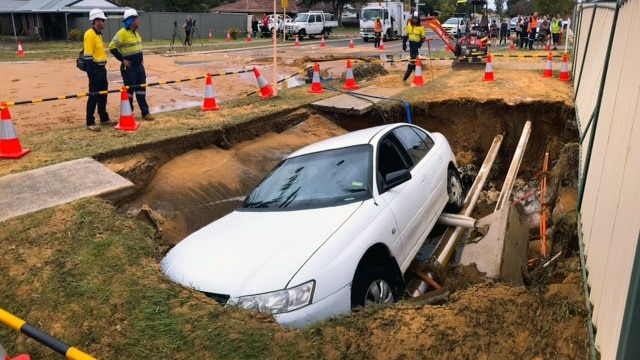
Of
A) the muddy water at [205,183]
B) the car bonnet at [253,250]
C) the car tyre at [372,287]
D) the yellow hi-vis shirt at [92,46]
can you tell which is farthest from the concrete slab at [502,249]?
the yellow hi-vis shirt at [92,46]

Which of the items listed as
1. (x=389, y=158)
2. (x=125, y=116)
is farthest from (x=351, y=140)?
(x=125, y=116)

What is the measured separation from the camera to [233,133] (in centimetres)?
986

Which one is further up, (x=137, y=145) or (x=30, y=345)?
(x=137, y=145)

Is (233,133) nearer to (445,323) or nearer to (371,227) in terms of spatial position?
(371,227)

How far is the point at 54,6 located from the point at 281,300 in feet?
142

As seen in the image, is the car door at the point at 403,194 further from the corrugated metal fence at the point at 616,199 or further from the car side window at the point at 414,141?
the corrugated metal fence at the point at 616,199

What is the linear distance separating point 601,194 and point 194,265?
3.36 m

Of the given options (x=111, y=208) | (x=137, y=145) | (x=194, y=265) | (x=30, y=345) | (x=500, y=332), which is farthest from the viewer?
(x=137, y=145)

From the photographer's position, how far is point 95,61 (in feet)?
29.8

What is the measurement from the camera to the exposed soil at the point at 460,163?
137 inches

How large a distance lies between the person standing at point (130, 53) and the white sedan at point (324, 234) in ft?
16.0

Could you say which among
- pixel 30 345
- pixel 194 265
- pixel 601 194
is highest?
pixel 601 194

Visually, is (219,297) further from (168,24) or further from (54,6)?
Result: (54,6)

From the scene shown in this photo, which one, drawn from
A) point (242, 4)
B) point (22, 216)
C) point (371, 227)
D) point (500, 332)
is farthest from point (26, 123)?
point (242, 4)
